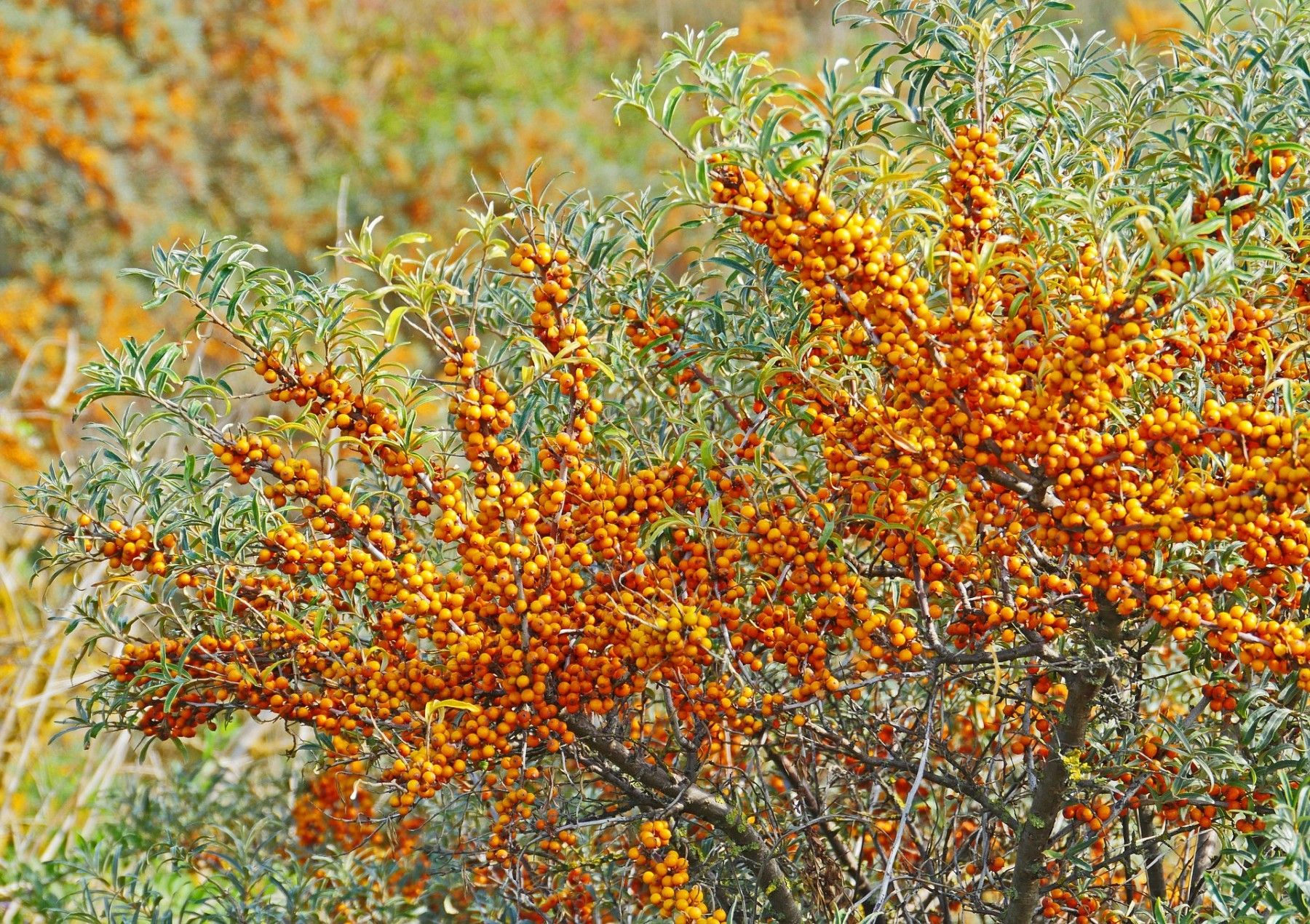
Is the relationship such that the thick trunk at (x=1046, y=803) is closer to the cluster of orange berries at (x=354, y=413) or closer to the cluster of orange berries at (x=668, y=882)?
the cluster of orange berries at (x=668, y=882)

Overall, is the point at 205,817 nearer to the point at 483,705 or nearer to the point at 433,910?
the point at 433,910

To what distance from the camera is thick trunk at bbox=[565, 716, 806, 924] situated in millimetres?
1910

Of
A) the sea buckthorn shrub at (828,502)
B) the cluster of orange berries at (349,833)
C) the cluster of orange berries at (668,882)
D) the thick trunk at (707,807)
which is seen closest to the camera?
the sea buckthorn shrub at (828,502)

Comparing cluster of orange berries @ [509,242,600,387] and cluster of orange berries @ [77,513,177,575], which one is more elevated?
cluster of orange berries @ [509,242,600,387]

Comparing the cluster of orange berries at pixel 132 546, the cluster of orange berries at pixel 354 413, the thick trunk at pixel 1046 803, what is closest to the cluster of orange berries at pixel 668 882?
the thick trunk at pixel 1046 803

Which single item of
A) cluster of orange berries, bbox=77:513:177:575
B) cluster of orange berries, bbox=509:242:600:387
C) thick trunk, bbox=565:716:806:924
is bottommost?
thick trunk, bbox=565:716:806:924

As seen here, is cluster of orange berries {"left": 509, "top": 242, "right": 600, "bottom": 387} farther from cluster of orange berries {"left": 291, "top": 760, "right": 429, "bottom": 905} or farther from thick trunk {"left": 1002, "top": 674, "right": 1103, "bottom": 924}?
cluster of orange berries {"left": 291, "top": 760, "right": 429, "bottom": 905}

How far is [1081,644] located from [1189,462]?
33 centimetres

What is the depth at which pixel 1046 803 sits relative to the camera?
1.91 m

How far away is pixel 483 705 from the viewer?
73.7 inches

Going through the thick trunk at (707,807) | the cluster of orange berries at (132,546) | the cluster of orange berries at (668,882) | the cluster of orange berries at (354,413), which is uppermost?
→ the cluster of orange berries at (354,413)

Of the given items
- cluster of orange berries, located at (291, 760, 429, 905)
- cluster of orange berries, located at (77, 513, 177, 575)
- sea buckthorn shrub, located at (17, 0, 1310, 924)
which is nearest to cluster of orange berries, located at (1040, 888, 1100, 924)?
sea buckthorn shrub, located at (17, 0, 1310, 924)

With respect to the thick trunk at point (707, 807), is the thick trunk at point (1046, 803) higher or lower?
higher

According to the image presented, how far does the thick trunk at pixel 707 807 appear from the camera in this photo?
75.2 inches
